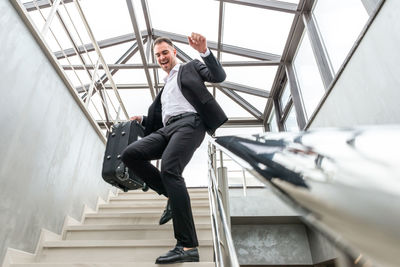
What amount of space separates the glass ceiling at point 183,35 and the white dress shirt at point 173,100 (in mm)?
2120

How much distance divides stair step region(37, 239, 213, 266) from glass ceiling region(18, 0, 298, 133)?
7.09ft

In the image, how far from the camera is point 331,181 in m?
0.12

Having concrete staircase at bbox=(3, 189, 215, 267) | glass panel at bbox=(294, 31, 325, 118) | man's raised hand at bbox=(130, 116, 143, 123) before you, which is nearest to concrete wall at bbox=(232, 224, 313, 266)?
glass panel at bbox=(294, 31, 325, 118)

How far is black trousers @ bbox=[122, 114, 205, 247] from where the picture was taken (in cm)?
111

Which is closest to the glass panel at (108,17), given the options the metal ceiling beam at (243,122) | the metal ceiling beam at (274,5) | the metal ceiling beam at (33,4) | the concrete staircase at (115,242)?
the metal ceiling beam at (33,4)

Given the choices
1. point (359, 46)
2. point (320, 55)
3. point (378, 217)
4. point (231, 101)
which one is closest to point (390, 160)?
point (378, 217)

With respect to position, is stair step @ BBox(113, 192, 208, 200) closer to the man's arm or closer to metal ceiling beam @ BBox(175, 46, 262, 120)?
the man's arm

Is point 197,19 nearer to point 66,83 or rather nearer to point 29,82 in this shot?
point 66,83

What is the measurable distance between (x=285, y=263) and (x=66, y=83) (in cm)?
401

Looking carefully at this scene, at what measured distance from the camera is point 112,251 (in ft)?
4.86

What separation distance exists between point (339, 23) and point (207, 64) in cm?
220

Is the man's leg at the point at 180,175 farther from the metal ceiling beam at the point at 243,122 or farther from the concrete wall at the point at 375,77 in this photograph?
the metal ceiling beam at the point at 243,122

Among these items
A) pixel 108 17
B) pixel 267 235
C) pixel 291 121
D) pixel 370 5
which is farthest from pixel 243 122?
pixel 370 5

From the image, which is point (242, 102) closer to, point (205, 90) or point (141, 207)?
point (141, 207)
